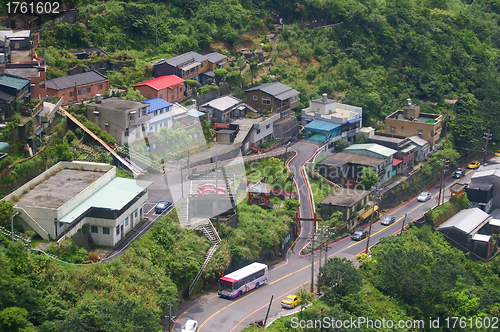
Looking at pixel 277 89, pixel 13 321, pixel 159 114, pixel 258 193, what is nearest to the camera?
pixel 13 321

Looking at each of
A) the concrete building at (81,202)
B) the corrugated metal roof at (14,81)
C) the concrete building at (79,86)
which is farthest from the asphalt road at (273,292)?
the corrugated metal roof at (14,81)

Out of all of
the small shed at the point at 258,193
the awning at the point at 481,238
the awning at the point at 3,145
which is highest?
the awning at the point at 3,145

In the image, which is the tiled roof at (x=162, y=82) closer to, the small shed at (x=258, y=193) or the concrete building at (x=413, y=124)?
the small shed at (x=258, y=193)

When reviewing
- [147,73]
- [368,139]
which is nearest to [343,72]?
[368,139]

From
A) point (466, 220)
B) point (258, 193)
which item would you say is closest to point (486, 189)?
point (466, 220)

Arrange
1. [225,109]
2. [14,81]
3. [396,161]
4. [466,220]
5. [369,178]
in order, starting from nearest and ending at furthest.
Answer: [14,81] < [466,220] < [369,178] < [225,109] < [396,161]

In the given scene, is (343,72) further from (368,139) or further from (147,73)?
(147,73)

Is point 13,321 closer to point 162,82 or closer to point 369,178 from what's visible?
point 162,82

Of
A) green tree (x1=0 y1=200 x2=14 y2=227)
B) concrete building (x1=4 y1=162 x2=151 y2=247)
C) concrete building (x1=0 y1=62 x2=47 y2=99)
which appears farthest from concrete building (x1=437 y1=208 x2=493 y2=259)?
green tree (x1=0 y1=200 x2=14 y2=227)
